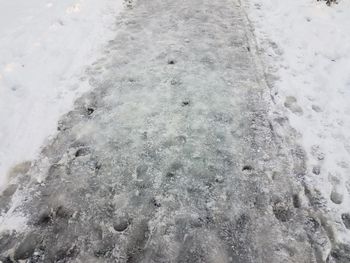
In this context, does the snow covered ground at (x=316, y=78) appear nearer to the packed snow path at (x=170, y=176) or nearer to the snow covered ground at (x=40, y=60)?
the packed snow path at (x=170, y=176)

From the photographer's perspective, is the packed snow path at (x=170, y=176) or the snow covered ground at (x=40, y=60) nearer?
the packed snow path at (x=170, y=176)

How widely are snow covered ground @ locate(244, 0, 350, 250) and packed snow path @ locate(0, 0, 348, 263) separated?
0.75 ft

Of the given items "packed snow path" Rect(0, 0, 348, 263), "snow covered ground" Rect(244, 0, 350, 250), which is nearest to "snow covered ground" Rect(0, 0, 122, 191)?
"packed snow path" Rect(0, 0, 348, 263)

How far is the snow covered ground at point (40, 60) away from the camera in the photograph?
179 inches

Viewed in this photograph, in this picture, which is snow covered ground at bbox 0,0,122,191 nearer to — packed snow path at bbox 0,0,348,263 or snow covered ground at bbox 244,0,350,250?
packed snow path at bbox 0,0,348,263

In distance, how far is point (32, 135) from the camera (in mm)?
4516

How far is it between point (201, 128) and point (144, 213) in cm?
140

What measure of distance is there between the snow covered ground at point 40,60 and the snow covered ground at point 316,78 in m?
2.71

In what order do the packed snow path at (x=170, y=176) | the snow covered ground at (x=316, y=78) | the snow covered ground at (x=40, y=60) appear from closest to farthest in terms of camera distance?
the packed snow path at (x=170, y=176), the snow covered ground at (x=316, y=78), the snow covered ground at (x=40, y=60)

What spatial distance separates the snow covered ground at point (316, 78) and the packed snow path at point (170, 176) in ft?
0.75

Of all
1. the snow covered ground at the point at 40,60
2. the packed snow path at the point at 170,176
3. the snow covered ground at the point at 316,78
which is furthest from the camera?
the snow covered ground at the point at 40,60

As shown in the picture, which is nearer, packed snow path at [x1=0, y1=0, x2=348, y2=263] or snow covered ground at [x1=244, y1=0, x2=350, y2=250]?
packed snow path at [x1=0, y1=0, x2=348, y2=263]

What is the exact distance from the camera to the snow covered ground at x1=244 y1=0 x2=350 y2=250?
13.1 feet

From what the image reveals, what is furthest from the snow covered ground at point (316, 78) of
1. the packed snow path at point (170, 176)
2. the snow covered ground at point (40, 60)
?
the snow covered ground at point (40, 60)
